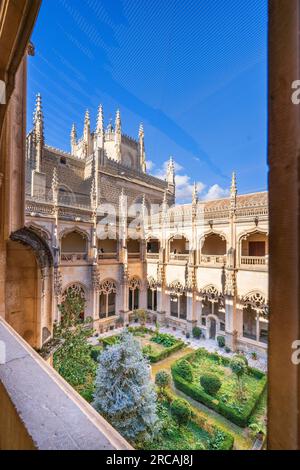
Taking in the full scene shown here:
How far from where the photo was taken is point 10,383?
123 centimetres

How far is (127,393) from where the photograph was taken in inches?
242

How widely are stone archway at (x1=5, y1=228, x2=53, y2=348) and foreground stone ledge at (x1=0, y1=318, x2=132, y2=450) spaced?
1708mm

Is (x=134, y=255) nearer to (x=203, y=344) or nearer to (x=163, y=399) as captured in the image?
(x=203, y=344)

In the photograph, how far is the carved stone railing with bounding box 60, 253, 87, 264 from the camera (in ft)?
47.5

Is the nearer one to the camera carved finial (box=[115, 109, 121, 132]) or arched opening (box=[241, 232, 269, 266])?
arched opening (box=[241, 232, 269, 266])

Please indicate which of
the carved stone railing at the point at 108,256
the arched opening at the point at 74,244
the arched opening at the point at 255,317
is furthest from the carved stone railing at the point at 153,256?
the arched opening at the point at 255,317

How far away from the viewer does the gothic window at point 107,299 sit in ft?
53.9

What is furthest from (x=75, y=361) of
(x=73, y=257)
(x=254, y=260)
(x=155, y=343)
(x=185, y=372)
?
(x=254, y=260)

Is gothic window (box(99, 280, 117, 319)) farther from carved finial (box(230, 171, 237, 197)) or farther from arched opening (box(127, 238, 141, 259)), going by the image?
carved finial (box(230, 171, 237, 197))

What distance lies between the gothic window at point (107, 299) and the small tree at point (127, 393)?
9887mm

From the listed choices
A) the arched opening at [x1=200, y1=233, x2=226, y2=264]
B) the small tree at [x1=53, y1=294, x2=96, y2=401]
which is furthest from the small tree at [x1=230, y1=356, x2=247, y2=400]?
the arched opening at [x1=200, y1=233, x2=226, y2=264]

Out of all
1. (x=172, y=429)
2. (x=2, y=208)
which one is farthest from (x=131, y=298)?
(x=2, y=208)

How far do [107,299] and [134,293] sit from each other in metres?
2.93

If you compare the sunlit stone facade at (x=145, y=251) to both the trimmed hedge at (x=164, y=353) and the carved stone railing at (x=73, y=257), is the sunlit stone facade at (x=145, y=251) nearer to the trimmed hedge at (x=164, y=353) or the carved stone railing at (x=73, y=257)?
the carved stone railing at (x=73, y=257)
